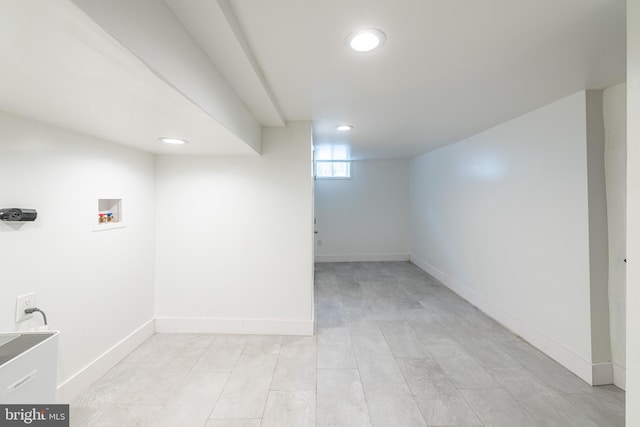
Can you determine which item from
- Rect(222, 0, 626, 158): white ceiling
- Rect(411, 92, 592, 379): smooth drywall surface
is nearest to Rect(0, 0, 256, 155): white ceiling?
Rect(222, 0, 626, 158): white ceiling

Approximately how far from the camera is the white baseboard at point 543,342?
1.94m

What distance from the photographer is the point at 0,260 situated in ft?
4.53

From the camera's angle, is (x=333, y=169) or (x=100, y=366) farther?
(x=333, y=169)

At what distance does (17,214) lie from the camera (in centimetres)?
142

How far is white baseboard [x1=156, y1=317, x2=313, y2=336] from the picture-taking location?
2707 millimetres

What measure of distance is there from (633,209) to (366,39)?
1324mm

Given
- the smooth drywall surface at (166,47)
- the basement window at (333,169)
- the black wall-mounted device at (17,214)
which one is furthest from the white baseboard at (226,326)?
the basement window at (333,169)

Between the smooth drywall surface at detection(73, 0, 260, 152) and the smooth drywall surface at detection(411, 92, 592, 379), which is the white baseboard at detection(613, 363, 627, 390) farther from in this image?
the smooth drywall surface at detection(73, 0, 260, 152)

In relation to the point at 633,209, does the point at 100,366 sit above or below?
below

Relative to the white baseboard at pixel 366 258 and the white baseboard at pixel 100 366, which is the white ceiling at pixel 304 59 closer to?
the white baseboard at pixel 100 366

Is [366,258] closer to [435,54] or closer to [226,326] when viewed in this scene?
[226,326]

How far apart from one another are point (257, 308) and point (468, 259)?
9.25 ft

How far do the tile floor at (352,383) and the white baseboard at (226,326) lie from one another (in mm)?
74

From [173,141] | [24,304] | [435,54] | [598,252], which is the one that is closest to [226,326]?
[24,304]
